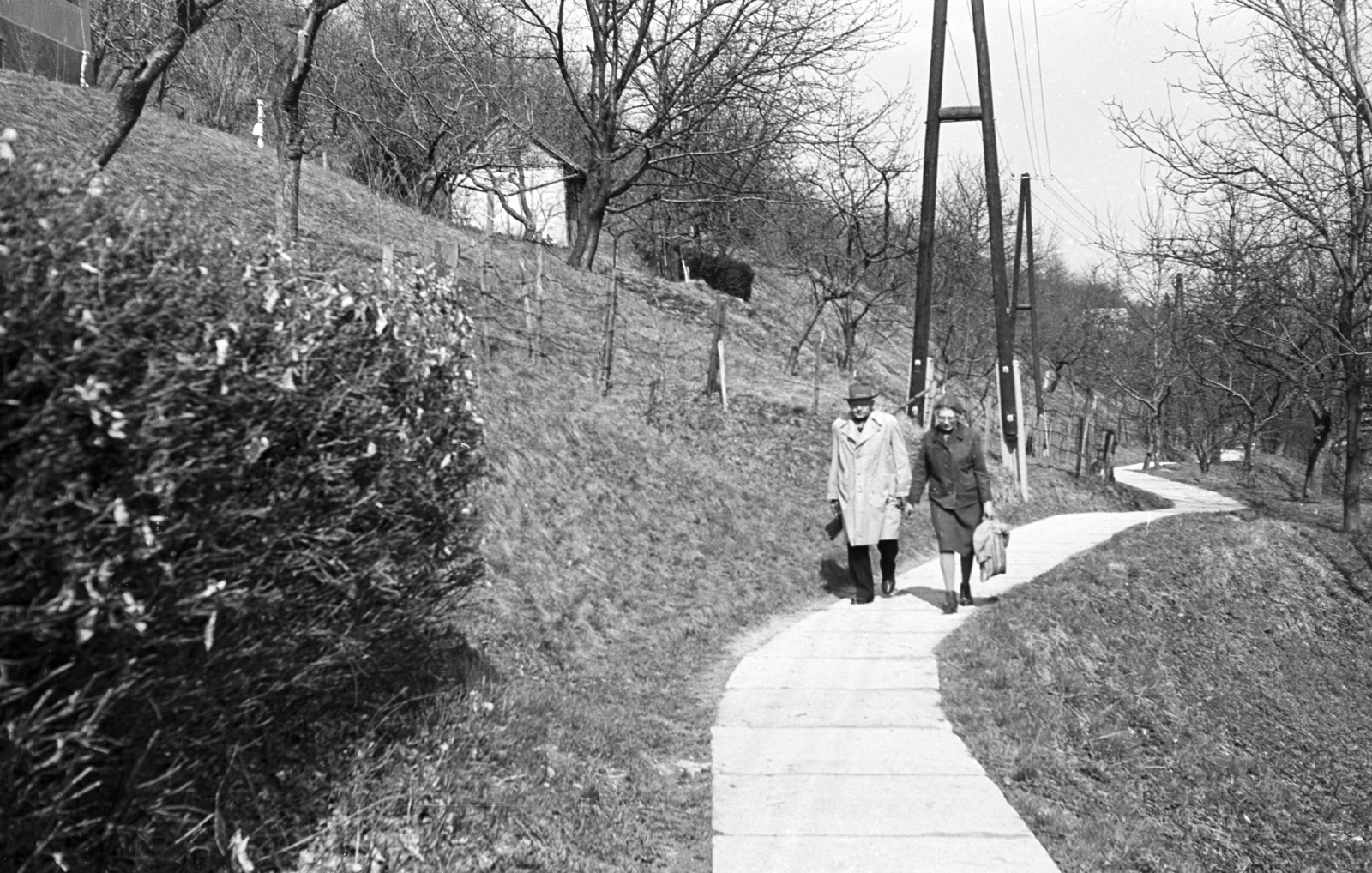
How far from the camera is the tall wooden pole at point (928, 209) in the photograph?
1791 cm

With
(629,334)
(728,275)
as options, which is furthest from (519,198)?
(629,334)

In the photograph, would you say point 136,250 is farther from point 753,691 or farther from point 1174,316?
point 1174,316

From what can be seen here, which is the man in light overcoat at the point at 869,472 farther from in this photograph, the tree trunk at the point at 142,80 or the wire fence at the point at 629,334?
the tree trunk at the point at 142,80

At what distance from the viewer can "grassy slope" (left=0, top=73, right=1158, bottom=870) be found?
14.6 feet

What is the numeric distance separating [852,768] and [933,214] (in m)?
13.9

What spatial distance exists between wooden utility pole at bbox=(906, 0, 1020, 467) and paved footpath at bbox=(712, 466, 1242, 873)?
979 cm

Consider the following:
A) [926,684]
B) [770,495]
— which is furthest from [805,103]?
[926,684]

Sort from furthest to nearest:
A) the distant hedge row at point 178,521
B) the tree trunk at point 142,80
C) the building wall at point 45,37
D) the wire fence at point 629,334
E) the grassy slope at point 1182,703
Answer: the building wall at point 45,37 → the wire fence at point 629,334 → the tree trunk at point 142,80 → the grassy slope at point 1182,703 → the distant hedge row at point 178,521

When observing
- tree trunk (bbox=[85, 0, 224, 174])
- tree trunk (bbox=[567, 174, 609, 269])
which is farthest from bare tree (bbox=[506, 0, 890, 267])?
tree trunk (bbox=[85, 0, 224, 174])

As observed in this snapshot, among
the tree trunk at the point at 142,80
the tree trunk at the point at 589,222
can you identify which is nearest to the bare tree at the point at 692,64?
→ the tree trunk at the point at 589,222

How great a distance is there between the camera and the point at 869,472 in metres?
9.23

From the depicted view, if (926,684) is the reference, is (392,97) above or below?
above

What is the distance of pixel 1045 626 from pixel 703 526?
3735 millimetres

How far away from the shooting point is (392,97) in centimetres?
2497
